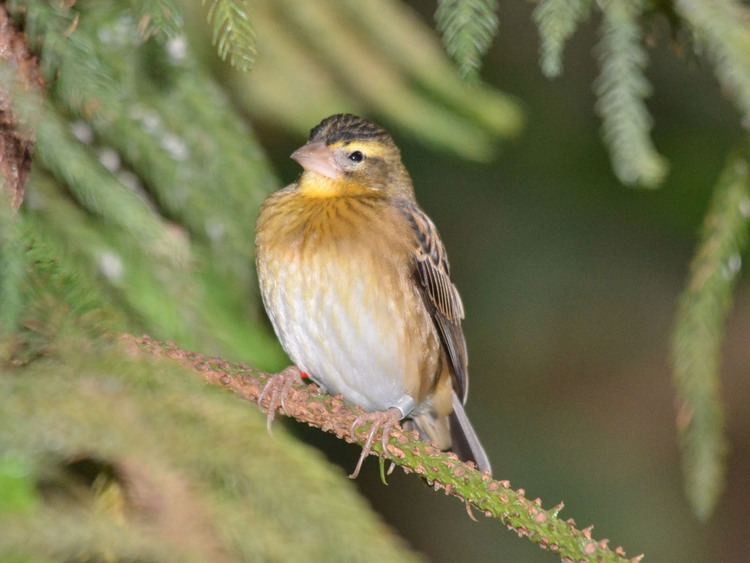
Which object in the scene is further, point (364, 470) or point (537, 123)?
point (364, 470)

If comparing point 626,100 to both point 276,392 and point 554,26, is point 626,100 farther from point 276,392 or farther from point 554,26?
point 276,392

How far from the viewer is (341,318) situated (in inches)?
139

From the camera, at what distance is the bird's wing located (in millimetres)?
3764

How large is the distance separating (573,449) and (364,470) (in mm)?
1233

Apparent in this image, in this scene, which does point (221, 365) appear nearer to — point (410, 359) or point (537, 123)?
point (410, 359)

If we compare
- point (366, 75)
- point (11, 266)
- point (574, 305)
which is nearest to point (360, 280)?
point (366, 75)

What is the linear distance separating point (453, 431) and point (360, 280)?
3.04 ft

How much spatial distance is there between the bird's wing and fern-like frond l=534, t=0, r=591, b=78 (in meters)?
1.69

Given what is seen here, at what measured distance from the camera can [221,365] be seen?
2107 millimetres

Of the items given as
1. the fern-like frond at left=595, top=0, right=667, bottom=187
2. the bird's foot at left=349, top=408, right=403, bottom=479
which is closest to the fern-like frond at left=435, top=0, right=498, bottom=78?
the fern-like frond at left=595, top=0, right=667, bottom=187

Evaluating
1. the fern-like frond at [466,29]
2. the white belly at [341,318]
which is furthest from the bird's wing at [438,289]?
the fern-like frond at [466,29]

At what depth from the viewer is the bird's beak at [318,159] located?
146 inches

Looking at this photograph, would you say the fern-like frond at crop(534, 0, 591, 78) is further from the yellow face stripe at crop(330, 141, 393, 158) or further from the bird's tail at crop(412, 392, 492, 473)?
the bird's tail at crop(412, 392, 492, 473)

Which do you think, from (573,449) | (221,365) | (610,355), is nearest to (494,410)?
(573,449)
